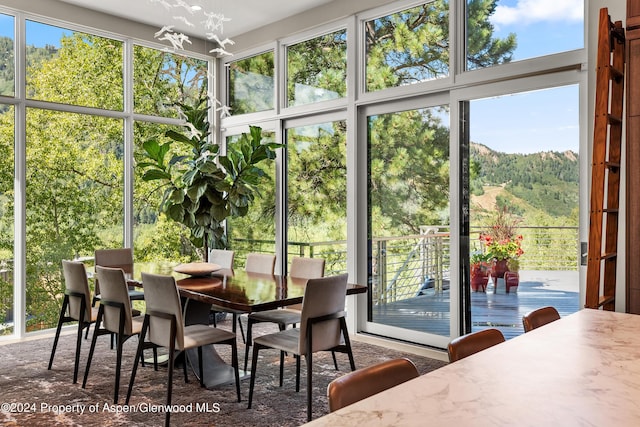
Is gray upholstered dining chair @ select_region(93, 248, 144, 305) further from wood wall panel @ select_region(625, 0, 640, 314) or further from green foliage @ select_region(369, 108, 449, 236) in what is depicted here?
wood wall panel @ select_region(625, 0, 640, 314)

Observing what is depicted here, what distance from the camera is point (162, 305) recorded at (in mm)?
3186

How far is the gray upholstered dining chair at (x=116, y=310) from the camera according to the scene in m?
3.43

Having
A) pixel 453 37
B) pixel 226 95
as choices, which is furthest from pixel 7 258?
pixel 453 37

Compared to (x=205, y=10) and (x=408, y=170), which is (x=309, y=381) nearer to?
(x=408, y=170)

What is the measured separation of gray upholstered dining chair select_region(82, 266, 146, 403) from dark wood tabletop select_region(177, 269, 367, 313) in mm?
376

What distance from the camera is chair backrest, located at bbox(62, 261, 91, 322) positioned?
3831 mm

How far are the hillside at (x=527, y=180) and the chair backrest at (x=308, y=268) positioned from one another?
139cm

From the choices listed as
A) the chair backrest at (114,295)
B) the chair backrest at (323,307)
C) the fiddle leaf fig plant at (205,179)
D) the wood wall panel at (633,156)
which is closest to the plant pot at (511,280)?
the wood wall panel at (633,156)

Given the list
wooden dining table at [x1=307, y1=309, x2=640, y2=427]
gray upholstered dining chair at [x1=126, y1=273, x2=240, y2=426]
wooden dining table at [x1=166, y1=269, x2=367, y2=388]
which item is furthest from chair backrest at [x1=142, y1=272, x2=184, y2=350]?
wooden dining table at [x1=307, y1=309, x2=640, y2=427]

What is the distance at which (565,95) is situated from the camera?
3.82m

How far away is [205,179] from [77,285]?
6.88ft

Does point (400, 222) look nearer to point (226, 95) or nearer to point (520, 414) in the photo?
point (226, 95)

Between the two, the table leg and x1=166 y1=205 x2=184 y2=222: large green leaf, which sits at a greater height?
x1=166 y1=205 x2=184 y2=222: large green leaf

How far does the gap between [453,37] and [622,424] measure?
3812 millimetres
